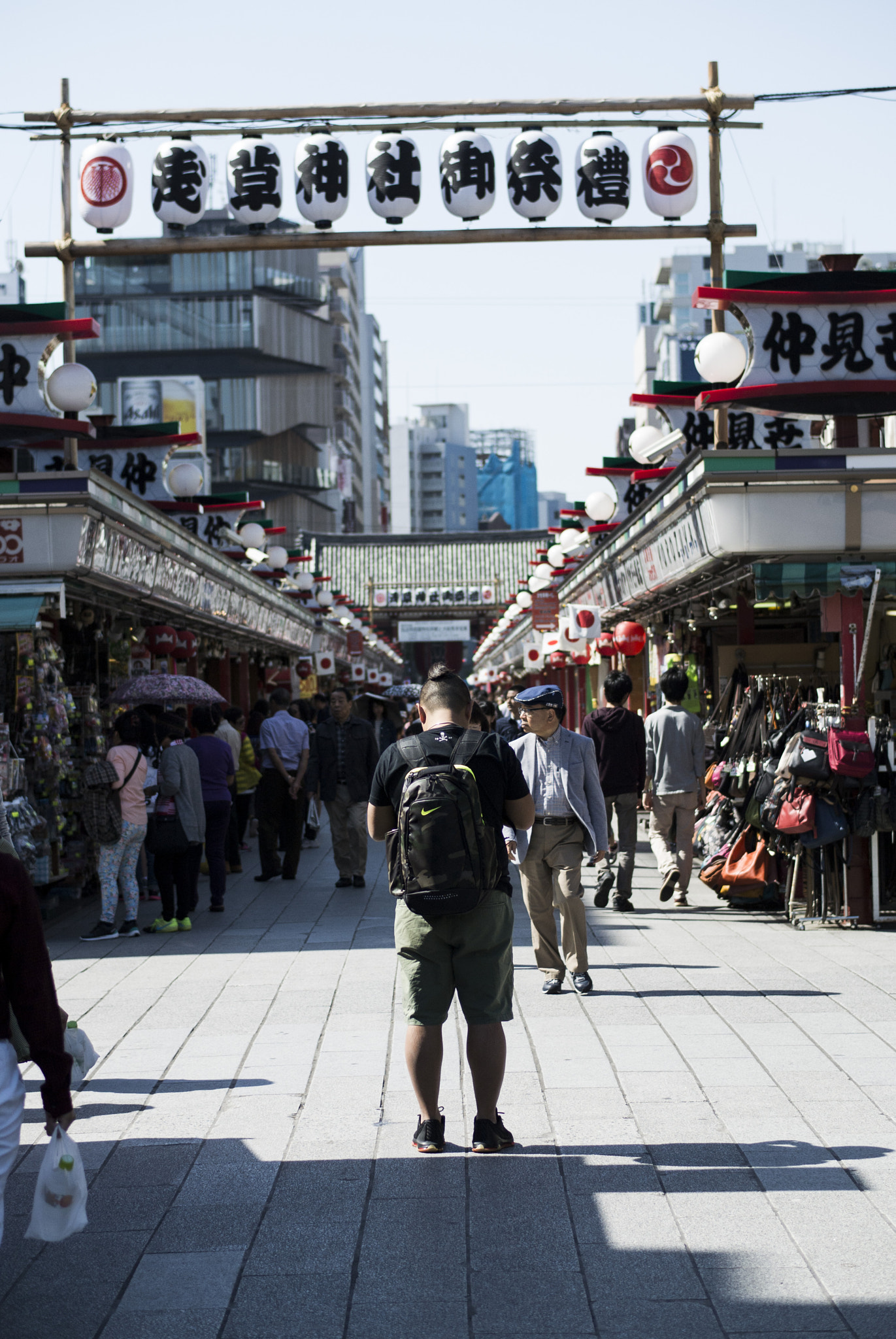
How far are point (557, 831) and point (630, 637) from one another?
8.28 meters

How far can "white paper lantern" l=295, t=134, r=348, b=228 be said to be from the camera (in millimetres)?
13203

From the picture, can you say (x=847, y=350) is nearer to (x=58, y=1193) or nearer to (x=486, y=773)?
→ (x=486, y=773)

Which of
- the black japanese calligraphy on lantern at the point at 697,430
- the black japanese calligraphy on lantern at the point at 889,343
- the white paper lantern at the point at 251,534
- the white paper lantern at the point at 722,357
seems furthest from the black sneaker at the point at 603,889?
the white paper lantern at the point at 251,534

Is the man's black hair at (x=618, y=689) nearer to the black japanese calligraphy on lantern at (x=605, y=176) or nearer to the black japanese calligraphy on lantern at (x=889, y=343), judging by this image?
the black japanese calligraphy on lantern at (x=889, y=343)

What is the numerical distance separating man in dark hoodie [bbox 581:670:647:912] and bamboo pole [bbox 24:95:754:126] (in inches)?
227

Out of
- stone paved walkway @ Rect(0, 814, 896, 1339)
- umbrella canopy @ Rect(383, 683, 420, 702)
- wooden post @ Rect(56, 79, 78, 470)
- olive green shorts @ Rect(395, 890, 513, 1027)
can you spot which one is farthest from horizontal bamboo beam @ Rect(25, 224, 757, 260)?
umbrella canopy @ Rect(383, 683, 420, 702)

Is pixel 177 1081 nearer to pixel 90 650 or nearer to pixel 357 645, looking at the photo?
pixel 90 650

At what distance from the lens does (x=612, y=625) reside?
19453mm

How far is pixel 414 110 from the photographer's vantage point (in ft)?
43.0

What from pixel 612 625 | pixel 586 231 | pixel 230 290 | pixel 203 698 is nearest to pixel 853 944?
pixel 203 698

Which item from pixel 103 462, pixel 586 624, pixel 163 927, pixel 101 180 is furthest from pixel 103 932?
pixel 586 624

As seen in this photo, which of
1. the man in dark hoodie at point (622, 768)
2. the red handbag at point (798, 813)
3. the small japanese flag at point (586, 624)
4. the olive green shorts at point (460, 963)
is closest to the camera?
the olive green shorts at point (460, 963)

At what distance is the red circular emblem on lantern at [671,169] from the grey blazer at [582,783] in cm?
771

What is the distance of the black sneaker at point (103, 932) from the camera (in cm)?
1016
